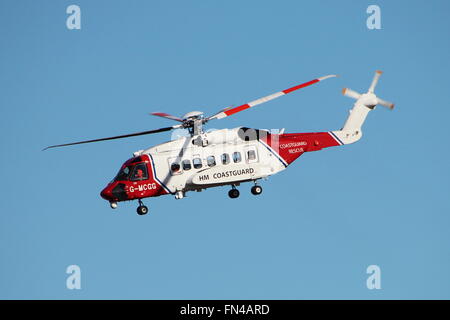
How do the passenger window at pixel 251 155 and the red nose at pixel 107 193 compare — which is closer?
the red nose at pixel 107 193

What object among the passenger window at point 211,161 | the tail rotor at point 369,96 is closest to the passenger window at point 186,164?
the passenger window at point 211,161

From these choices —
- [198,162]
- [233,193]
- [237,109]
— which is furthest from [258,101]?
[233,193]

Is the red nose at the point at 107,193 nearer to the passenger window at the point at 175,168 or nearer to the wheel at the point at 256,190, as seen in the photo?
the passenger window at the point at 175,168

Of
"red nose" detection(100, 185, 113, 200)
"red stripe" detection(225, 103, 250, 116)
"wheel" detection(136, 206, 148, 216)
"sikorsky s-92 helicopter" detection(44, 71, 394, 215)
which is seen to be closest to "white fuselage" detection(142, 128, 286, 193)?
"sikorsky s-92 helicopter" detection(44, 71, 394, 215)

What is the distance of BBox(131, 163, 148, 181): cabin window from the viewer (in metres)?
48.3

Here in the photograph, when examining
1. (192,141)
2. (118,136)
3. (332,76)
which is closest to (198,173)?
(192,141)

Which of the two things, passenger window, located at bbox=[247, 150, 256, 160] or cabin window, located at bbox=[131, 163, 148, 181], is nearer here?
cabin window, located at bbox=[131, 163, 148, 181]

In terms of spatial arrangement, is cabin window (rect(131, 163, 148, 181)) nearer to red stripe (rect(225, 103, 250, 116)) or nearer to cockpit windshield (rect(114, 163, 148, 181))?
cockpit windshield (rect(114, 163, 148, 181))

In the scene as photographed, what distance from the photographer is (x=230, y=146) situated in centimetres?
4862

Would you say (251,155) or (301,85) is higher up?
(301,85)

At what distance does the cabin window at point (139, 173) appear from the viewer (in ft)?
159

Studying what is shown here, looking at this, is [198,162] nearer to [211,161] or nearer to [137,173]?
[211,161]

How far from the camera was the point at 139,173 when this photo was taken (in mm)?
48344

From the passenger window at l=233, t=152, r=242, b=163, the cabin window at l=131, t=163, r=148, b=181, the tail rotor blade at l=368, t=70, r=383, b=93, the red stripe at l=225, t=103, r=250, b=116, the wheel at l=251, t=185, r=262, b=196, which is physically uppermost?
the tail rotor blade at l=368, t=70, r=383, b=93
